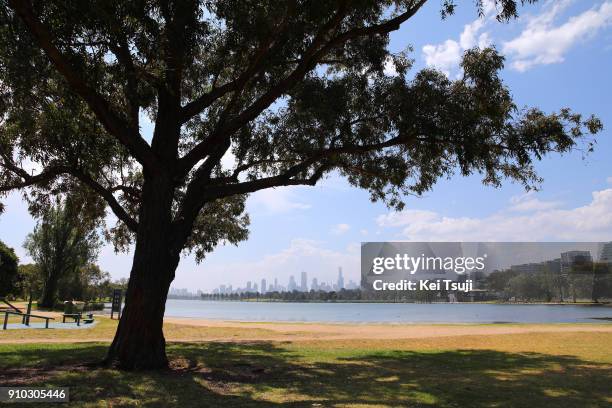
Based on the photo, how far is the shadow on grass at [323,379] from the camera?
7.90 meters

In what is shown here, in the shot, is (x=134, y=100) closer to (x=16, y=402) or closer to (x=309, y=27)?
(x=309, y=27)

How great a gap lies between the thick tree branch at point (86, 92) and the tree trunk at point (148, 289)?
76 centimetres

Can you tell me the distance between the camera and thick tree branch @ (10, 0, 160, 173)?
8.08 m

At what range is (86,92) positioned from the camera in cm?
970

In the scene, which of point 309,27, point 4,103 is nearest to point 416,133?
point 309,27

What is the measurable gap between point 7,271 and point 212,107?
40.6m

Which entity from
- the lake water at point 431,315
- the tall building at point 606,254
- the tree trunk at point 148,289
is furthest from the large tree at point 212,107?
the tall building at point 606,254

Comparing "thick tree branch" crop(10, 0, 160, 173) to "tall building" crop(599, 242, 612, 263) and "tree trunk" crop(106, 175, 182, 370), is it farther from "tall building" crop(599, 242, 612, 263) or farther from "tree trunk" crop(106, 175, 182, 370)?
"tall building" crop(599, 242, 612, 263)

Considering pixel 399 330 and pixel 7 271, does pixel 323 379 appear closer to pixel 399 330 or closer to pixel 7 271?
pixel 399 330

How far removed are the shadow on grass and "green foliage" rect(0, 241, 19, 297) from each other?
37.6 metres

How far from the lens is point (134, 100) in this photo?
36.7ft

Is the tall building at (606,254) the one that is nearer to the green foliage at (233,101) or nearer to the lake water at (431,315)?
the lake water at (431,315)

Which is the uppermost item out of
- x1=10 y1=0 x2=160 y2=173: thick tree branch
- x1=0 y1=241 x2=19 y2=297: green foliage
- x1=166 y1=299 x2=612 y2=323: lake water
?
x1=10 y1=0 x2=160 y2=173: thick tree branch

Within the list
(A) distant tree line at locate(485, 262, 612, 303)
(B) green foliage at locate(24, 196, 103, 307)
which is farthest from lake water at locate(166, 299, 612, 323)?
(B) green foliage at locate(24, 196, 103, 307)
